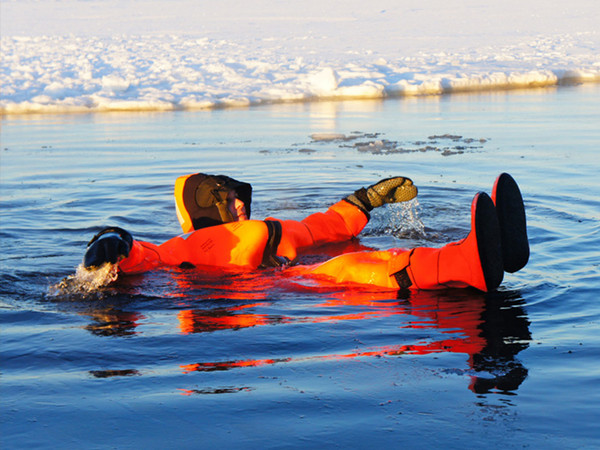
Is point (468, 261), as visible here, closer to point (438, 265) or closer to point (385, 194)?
point (438, 265)

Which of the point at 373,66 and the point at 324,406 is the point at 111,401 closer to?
the point at 324,406

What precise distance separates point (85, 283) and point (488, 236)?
2.59 m

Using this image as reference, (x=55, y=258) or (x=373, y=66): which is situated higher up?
(x=373, y=66)

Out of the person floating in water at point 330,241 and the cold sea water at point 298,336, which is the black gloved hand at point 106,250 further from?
the cold sea water at point 298,336

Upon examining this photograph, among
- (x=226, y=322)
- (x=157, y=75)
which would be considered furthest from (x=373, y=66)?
(x=226, y=322)

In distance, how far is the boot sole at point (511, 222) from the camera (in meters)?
4.41

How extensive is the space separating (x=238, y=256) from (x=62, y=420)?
2587mm

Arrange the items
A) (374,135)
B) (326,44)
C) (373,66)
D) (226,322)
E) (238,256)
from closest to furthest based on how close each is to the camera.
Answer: (226,322)
(238,256)
(374,135)
(373,66)
(326,44)

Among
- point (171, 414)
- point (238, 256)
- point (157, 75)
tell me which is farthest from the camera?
point (157, 75)

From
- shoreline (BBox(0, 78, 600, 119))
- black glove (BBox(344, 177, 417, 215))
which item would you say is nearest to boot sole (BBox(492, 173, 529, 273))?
black glove (BBox(344, 177, 417, 215))

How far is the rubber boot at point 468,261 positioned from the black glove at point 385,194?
1.31 metres

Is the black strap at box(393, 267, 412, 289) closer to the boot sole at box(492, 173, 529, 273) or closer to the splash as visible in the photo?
the boot sole at box(492, 173, 529, 273)

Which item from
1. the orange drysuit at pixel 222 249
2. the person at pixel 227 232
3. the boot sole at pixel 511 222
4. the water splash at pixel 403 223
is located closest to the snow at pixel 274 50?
the water splash at pixel 403 223

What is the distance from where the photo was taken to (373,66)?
2375cm
